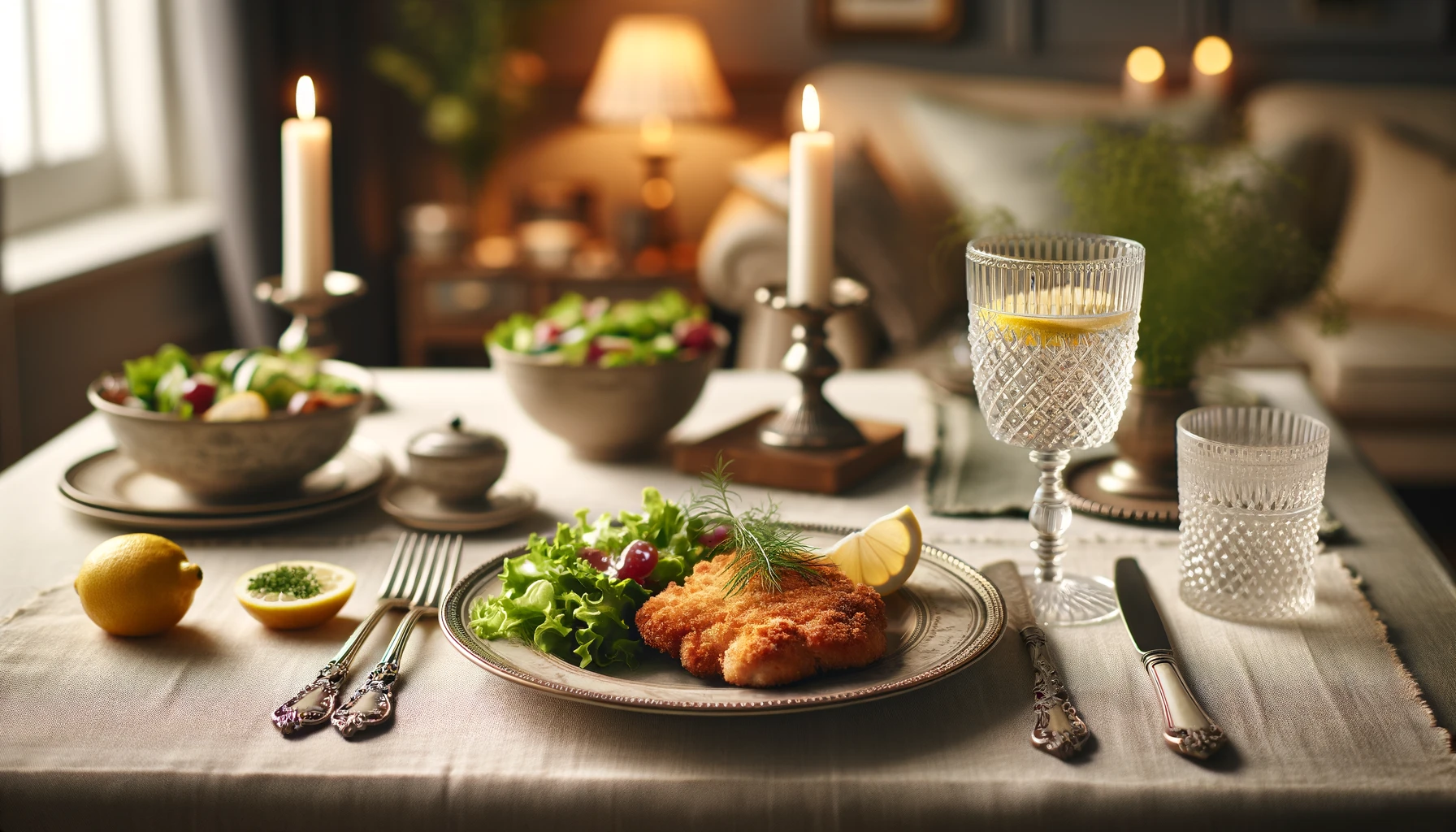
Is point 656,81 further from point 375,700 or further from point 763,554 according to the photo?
point 375,700

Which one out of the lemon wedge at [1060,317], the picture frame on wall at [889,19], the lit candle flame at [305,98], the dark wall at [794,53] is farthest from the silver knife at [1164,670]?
the picture frame on wall at [889,19]

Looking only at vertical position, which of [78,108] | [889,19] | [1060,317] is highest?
[889,19]

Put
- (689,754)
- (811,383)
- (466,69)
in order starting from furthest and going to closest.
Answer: (466,69) < (811,383) < (689,754)

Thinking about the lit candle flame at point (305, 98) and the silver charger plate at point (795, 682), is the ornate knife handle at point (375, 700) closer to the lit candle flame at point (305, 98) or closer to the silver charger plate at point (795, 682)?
the silver charger plate at point (795, 682)

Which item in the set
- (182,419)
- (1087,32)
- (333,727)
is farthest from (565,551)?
(1087,32)

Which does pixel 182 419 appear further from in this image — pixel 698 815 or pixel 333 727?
pixel 698 815

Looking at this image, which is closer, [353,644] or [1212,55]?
[353,644]

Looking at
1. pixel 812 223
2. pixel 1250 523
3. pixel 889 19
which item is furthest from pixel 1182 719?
pixel 889 19

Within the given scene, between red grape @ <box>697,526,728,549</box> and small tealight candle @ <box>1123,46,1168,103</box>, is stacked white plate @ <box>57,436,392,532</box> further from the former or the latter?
small tealight candle @ <box>1123,46,1168,103</box>
